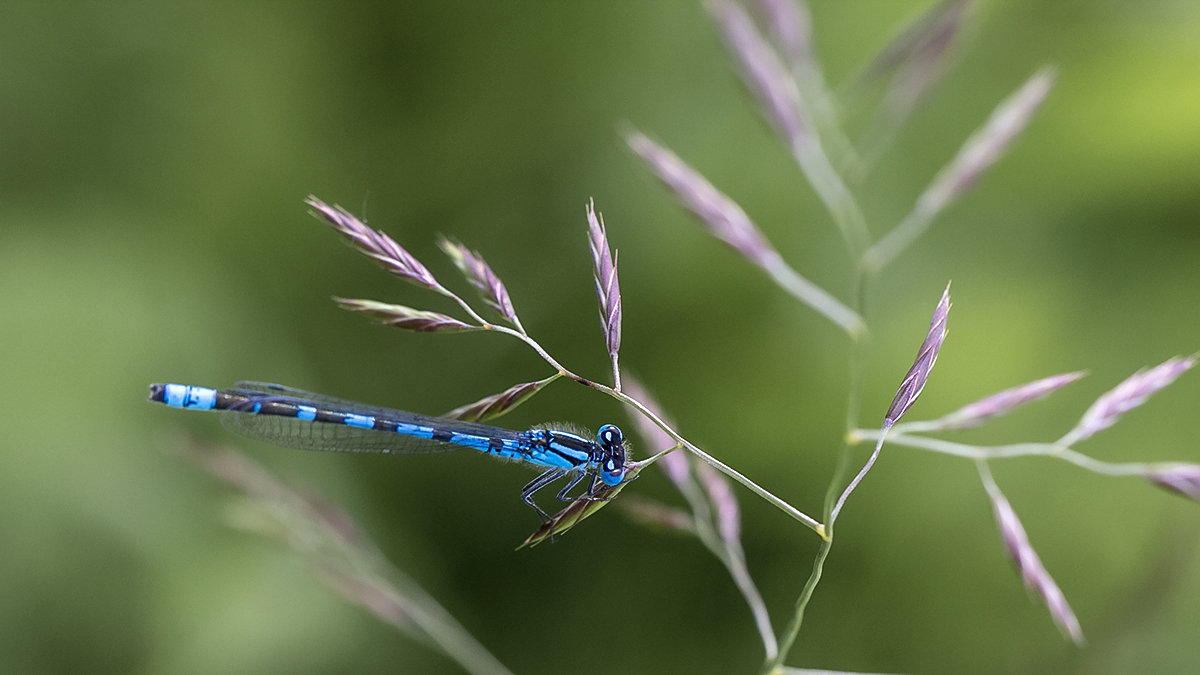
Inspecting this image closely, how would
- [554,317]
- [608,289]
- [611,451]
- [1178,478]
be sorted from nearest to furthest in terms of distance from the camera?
[608,289] < [1178,478] < [611,451] < [554,317]

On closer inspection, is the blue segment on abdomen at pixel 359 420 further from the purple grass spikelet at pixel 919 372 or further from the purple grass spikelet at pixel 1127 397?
the purple grass spikelet at pixel 1127 397

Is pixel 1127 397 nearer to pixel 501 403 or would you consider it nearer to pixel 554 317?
pixel 501 403

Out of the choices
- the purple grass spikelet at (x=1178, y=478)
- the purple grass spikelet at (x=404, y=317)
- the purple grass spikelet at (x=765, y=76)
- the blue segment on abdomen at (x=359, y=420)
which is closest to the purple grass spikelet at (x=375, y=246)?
the purple grass spikelet at (x=404, y=317)

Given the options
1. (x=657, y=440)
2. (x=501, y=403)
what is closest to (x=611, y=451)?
(x=657, y=440)

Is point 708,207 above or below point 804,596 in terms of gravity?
above

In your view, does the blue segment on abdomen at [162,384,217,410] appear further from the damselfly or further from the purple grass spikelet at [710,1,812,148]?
the purple grass spikelet at [710,1,812,148]

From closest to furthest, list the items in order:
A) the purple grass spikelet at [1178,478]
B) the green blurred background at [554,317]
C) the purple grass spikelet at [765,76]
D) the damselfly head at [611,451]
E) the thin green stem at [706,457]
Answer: the thin green stem at [706,457] < the purple grass spikelet at [1178,478] < the damselfly head at [611,451] < the purple grass spikelet at [765,76] < the green blurred background at [554,317]
